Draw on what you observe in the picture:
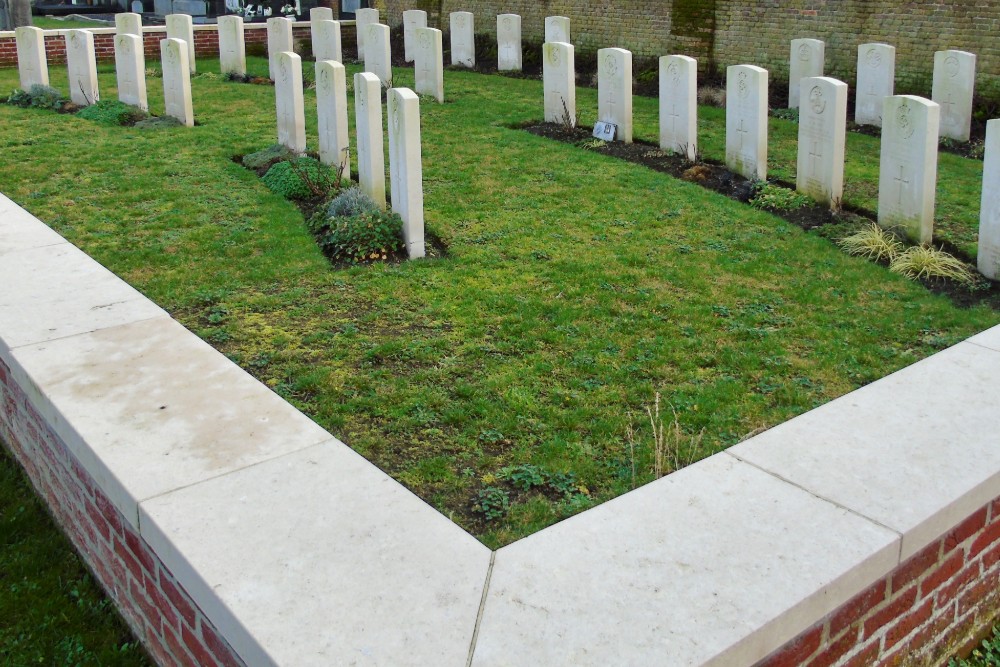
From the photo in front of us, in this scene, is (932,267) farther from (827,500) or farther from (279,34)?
(279,34)

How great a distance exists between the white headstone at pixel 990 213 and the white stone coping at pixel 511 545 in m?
3.21

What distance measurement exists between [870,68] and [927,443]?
9290mm

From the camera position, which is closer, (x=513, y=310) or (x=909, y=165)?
(x=513, y=310)

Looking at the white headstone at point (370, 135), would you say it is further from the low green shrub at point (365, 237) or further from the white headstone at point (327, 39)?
the white headstone at point (327, 39)

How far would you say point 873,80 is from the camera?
11320 millimetres

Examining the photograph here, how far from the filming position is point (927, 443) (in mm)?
3137

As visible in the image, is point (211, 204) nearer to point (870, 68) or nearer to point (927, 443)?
point (927, 443)

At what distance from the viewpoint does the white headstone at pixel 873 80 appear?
11164 mm

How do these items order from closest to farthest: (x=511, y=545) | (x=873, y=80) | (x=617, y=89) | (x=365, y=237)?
(x=511, y=545) < (x=365, y=237) < (x=617, y=89) < (x=873, y=80)

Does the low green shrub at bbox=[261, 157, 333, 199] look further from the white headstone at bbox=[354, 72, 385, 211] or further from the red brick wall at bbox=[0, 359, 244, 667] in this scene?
the red brick wall at bbox=[0, 359, 244, 667]

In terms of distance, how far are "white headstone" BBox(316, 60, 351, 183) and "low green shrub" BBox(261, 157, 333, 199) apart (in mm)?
157

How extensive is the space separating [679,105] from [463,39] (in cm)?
776

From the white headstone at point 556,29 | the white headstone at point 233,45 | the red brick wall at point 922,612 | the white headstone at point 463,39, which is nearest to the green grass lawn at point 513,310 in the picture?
the red brick wall at point 922,612

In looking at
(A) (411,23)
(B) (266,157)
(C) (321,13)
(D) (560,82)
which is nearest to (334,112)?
(B) (266,157)
